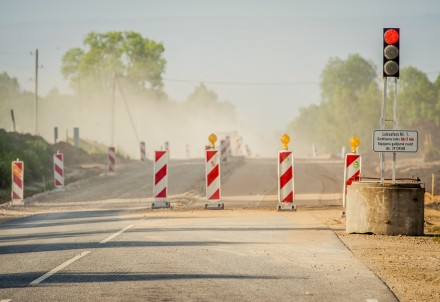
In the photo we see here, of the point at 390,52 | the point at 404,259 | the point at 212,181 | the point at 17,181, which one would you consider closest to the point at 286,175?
the point at 212,181

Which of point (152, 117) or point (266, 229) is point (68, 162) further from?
point (152, 117)

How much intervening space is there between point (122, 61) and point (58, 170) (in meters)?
77.3

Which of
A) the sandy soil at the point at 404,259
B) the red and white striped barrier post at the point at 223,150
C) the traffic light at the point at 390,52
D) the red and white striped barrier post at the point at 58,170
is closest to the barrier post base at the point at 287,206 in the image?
the sandy soil at the point at 404,259

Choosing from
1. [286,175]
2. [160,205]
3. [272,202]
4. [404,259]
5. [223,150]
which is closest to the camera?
[404,259]

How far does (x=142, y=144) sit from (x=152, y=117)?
6817 cm

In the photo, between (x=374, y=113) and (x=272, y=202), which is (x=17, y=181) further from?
(x=374, y=113)

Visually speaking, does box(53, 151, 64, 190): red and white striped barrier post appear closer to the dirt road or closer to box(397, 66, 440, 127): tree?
the dirt road

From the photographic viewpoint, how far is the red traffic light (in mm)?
15648

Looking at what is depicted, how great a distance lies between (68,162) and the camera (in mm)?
47906

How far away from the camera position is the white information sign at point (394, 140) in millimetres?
15523

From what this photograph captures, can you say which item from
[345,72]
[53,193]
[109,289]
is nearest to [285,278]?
[109,289]

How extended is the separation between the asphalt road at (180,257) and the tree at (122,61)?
270ft

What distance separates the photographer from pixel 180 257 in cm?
1215

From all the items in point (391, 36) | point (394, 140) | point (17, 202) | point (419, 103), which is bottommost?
point (17, 202)
